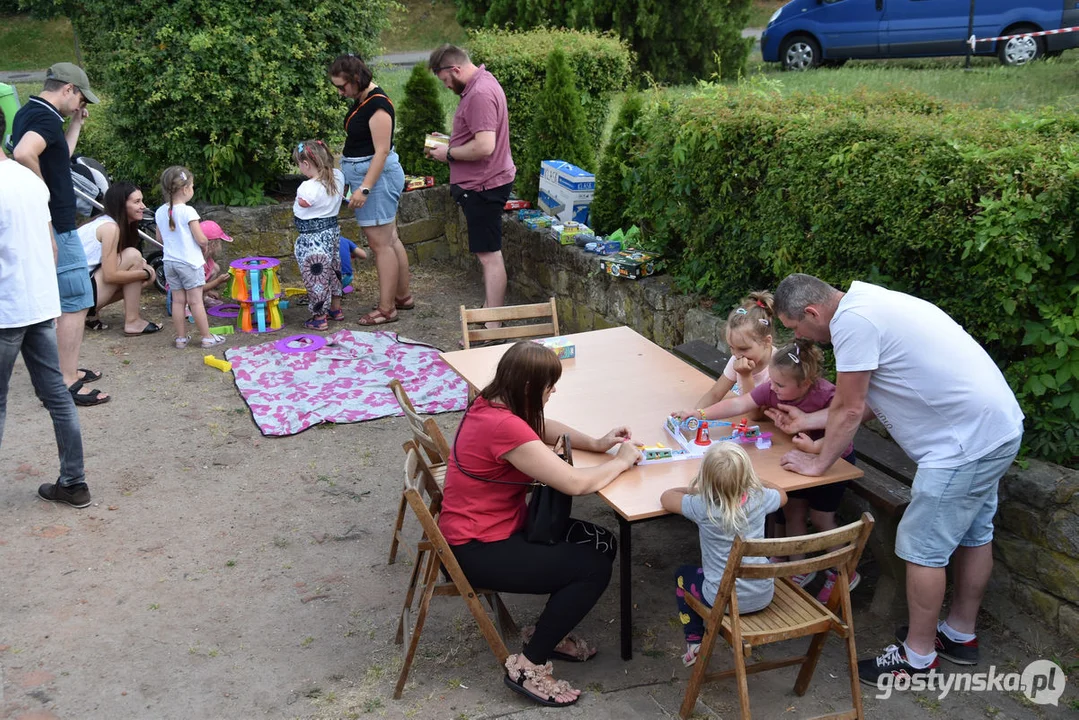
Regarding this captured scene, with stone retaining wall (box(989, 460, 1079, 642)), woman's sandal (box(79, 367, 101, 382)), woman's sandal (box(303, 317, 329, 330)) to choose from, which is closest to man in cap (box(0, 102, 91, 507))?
woman's sandal (box(79, 367, 101, 382))

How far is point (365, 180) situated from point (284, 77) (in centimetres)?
152

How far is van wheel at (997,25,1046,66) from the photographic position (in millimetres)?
14523

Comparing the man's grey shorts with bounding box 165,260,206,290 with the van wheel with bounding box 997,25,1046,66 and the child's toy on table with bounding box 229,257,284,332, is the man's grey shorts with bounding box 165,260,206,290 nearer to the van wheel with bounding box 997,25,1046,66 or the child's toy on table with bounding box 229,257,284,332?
the child's toy on table with bounding box 229,257,284,332

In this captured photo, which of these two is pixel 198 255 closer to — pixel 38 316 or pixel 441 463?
pixel 38 316

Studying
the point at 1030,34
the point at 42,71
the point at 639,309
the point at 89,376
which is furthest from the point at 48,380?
the point at 42,71

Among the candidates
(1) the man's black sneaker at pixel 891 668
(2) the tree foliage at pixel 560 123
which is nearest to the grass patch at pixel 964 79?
(2) the tree foliage at pixel 560 123

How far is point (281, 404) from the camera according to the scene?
6520 mm

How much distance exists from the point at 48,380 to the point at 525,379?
2.71m

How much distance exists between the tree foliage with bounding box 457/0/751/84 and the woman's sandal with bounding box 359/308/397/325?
9889mm

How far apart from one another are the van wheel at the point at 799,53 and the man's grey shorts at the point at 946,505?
14411 mm

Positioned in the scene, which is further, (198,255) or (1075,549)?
(198,255)

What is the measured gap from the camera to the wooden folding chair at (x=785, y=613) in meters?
3.22

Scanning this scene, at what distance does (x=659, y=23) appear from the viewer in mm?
17109

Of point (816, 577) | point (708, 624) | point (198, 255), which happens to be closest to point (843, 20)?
point (198, 255)
